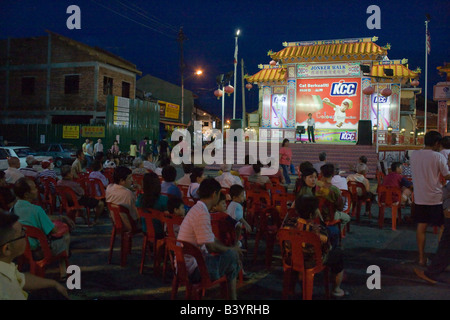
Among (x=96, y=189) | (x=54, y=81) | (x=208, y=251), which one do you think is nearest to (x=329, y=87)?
(x=96, y=189)

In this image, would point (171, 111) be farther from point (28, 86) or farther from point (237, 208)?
point (237, 208)

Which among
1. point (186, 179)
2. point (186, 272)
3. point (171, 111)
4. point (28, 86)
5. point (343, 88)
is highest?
point (28, 86)

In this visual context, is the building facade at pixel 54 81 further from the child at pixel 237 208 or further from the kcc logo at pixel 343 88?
the child at pixel 237 208

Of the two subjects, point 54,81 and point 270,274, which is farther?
point 54,81

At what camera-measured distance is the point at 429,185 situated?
5.38 metres

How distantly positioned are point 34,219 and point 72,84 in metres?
26.2

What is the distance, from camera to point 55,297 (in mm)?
2881

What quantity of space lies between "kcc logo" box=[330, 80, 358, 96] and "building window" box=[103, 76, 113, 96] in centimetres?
1598

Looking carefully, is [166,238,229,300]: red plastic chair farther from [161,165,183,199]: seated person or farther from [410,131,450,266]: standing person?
[410,131,450,266]: standing person

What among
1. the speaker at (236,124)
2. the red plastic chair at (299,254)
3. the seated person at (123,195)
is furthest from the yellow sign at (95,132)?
the red plastic chair at (299,254)

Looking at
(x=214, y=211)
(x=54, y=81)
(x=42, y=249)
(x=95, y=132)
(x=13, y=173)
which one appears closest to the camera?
(x=42, y=249)

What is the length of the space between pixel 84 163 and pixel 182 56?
2215 centimetres
